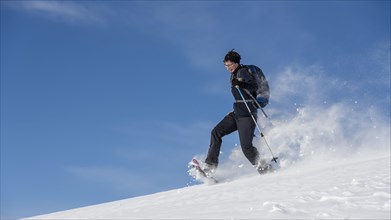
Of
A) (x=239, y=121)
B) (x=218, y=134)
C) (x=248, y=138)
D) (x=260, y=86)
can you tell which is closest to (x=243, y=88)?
(x=260, y=86)

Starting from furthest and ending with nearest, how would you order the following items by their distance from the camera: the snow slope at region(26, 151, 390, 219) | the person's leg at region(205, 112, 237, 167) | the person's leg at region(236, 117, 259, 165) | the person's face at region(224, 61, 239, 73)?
the person's leg at region(205, 112, 237, 167), the person's face at region(224, 61, 239, 73), the person's leg at region(236, 117, 259, 165), the snow slope at region(26, 151, 390, 219)

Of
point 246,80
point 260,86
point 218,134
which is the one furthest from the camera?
point 218,134

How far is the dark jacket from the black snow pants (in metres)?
0.15

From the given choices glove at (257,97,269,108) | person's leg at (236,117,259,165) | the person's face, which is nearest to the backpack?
glove at (257,97,269,108)

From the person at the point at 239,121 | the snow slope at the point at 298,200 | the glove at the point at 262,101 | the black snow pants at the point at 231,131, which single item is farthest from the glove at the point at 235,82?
the snow slope at the point at 298,200

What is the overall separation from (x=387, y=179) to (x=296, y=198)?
1.24 metres

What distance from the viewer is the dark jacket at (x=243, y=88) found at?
8656 millimetres

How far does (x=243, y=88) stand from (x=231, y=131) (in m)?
0.93

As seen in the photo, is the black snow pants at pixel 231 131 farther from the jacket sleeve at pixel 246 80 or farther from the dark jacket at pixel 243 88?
the jacket sleeve at pixel 246 80

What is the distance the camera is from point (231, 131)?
916cm

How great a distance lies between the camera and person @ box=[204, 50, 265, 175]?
8664 millimetres

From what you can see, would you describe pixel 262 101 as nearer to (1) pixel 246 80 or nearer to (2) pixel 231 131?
(1) pixel 246 80

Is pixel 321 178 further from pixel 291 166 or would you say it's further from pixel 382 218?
pixel 291 166

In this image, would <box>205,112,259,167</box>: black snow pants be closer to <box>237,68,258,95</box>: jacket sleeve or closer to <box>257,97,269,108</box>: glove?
<box>257,97,269,108</box>: glove
